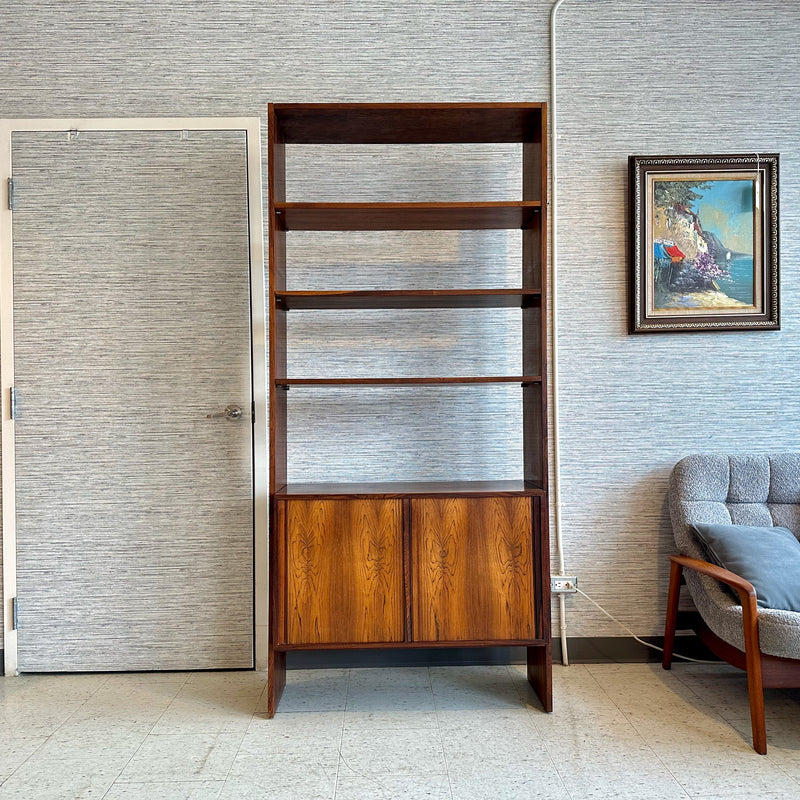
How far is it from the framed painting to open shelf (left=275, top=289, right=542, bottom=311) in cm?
62

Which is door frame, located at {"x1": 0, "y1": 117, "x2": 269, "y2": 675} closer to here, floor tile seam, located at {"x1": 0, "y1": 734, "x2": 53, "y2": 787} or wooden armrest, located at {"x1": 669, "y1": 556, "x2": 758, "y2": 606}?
floor tile seam, located at {"x1": 0, "y1": 734, "x2": 53, "y2": 787}

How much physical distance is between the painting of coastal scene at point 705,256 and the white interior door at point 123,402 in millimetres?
1788

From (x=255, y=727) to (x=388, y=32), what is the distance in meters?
2.73

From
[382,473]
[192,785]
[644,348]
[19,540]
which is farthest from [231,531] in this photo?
[644,348]

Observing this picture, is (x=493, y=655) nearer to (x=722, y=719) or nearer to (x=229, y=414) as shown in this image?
(x=722, y=719)

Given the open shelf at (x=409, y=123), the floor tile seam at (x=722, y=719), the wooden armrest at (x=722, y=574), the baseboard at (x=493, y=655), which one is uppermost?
the open shelf at (x=409, y=123)

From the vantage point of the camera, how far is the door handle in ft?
9.71

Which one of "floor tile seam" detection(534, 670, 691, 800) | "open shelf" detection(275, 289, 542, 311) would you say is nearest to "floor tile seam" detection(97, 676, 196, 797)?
"floor tile seam" detection(534, 670, 691, 800)

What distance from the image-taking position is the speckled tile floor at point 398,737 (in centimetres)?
204

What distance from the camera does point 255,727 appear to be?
2.43 m

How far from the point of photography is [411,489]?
2.70 metres

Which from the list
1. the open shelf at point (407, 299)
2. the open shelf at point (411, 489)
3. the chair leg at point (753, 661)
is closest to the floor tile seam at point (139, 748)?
the open shelf at point (411, 489)

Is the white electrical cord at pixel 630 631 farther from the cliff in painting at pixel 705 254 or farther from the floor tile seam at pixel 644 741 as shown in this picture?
the cliff in painting at pixel 705 254

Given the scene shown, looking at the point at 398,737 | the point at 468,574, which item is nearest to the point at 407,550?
the point at 468,574
